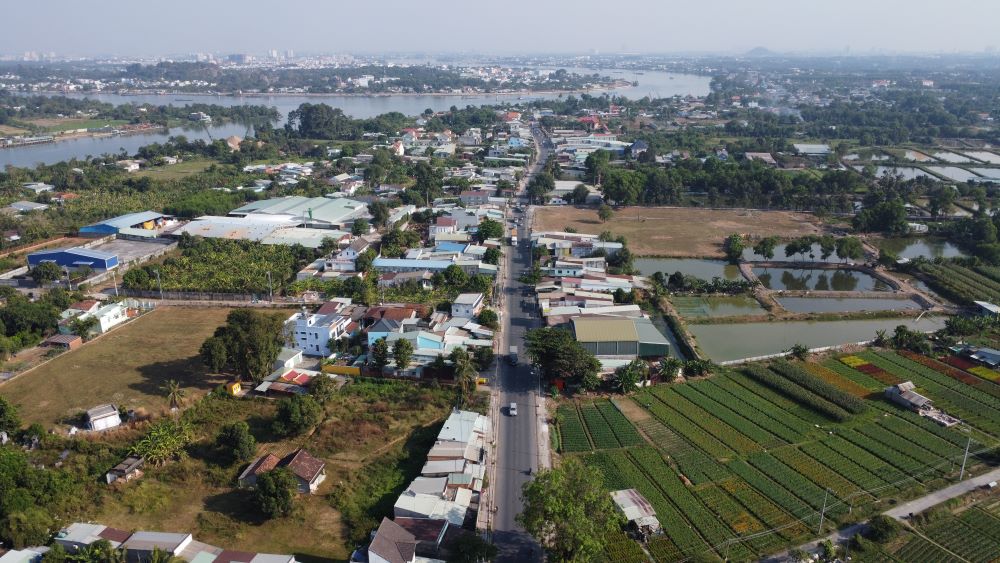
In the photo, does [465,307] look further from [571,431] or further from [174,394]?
[174,394]

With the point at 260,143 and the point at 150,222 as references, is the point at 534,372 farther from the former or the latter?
the point at 260,143

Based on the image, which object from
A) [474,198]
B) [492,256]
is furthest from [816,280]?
[474,198]

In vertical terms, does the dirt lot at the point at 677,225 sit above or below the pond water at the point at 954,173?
below

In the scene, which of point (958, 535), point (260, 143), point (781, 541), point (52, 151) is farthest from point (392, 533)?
point (52, 151)

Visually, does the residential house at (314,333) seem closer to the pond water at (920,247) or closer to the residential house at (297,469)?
the residential house at (297,469)

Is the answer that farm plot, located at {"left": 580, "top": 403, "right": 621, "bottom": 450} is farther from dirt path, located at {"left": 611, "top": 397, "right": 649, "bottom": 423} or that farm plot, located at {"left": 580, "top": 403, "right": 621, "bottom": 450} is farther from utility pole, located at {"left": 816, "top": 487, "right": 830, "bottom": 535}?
utility pole, located at {"left": 816, "top": 487, "right": 830, "bottom": 535}

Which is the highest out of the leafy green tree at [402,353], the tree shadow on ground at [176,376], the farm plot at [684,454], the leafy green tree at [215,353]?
the leafy green tree at [215,353]

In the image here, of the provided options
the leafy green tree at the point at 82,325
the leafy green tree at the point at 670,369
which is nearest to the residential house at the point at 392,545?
the leafy green tree at the point at 670,369
